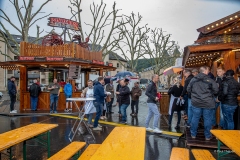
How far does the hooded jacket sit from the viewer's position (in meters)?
5.89

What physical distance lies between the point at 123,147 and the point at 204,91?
3.66 metres

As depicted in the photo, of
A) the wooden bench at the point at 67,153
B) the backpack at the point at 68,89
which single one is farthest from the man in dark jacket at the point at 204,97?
the backpack at the point at 68,89

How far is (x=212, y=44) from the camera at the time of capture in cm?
724

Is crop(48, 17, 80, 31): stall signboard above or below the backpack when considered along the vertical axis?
above

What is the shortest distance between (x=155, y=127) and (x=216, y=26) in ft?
13.6

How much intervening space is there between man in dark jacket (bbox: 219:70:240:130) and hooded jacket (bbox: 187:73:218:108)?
34 cm

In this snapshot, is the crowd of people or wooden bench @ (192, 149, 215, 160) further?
the crowd of people

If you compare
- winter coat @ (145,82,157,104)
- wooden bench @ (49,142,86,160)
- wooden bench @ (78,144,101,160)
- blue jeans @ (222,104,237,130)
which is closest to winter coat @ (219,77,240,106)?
blue jeans @ (222,104,237,130)

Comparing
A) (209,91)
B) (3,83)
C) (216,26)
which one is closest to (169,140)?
(209,91)

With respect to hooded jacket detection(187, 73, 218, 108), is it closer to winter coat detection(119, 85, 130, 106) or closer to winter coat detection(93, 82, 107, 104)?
winter coat detection(93, 82, 107, 104)

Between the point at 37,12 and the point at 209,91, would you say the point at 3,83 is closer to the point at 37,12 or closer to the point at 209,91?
the point at 37,12

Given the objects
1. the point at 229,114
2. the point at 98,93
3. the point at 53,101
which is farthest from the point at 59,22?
the point at 229,114

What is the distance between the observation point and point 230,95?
6016mm

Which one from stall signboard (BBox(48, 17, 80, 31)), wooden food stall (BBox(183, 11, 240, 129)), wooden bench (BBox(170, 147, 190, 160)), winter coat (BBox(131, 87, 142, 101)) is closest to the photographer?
wooden bench (BBox(170, 147, 190, 160))
